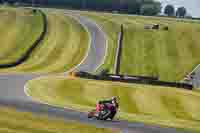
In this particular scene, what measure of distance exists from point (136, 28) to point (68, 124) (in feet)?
359

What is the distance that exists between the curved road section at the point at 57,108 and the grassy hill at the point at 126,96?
2.36 m

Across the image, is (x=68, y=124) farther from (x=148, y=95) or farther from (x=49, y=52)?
(x=49, y=52)

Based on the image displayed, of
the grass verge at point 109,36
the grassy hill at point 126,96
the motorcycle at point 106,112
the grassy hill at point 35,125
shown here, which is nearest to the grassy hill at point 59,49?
the grass verge at point 109,36

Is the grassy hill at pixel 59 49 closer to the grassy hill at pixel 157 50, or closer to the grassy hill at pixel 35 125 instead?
the grassy hill at pixel 157 50

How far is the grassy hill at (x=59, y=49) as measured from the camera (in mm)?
93500

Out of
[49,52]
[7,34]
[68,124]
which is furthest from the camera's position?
[7,34]

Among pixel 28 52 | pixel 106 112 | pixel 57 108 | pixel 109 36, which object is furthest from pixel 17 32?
pixel 106 112

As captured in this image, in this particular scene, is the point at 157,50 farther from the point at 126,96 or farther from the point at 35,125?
the point at 35,125

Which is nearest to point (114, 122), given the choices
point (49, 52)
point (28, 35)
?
point (49, 52)

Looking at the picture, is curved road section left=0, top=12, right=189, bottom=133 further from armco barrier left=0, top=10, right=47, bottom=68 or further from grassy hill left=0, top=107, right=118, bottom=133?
armco barrier left=0, top=10, right=47, bottom=68

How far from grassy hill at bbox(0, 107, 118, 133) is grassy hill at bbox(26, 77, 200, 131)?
18838 mm

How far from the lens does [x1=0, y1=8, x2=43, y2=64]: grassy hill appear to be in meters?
102

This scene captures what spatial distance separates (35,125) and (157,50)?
3587 inches

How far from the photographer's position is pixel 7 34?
119312 mm
